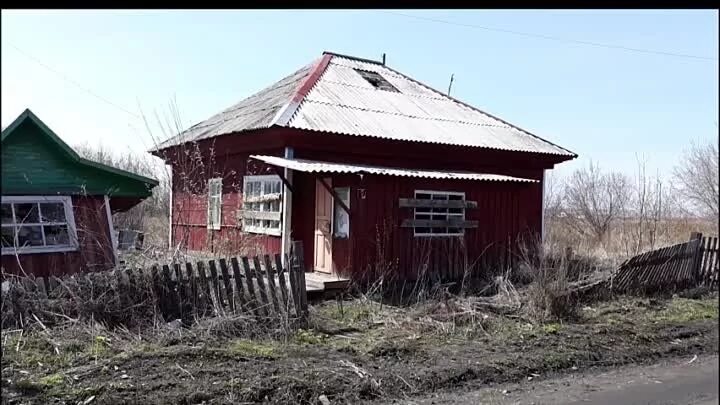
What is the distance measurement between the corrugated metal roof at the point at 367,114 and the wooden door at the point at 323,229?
55.1 inches

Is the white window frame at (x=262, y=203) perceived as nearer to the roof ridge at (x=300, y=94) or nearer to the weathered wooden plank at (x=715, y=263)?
the roof ridge at (x=300, y=94)

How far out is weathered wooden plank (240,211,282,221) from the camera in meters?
13.6

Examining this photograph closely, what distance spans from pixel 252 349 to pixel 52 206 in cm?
556

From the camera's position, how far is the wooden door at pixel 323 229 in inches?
502

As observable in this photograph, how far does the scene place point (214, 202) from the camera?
16469 mm

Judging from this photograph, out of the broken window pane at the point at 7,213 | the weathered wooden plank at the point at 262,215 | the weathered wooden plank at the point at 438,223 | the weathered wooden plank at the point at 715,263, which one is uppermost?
the broken window pane at the point at 7,213

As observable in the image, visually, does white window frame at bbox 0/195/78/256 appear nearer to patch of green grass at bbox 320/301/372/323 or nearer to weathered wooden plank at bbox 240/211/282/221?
weathered wooden plank at bbox 240/211/282/221

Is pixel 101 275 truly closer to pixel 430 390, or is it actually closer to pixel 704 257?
pixel 430 390

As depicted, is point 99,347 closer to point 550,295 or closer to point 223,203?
point 550,295

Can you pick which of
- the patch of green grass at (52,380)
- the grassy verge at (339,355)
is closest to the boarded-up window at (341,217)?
the grassy verge at (339,355)

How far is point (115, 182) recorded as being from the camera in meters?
11.5

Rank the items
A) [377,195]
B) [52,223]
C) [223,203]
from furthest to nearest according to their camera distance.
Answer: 1. [223,203]
2. [377,195]
3. [52,223]

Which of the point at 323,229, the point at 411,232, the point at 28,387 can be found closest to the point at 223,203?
the point at 323,229

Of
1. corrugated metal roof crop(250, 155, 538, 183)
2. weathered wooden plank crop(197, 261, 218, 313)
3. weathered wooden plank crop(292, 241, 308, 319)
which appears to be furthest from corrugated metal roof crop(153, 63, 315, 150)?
weathered wooden plank crop(197, 261, 218, 313)
